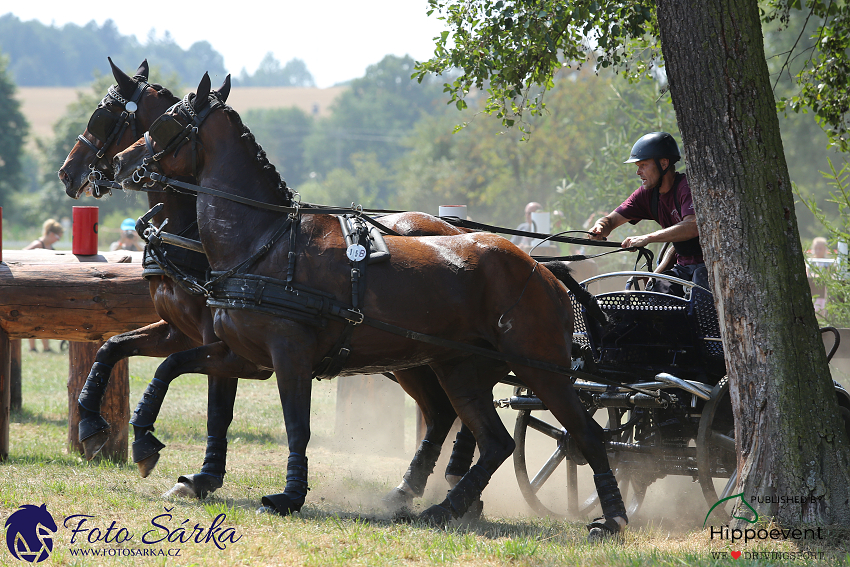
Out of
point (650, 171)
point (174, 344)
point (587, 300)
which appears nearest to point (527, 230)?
point (650, 171)

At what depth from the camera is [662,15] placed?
418cm

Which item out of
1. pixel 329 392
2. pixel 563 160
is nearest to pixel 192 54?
pixel 563 160

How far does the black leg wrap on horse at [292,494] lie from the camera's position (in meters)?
4.25

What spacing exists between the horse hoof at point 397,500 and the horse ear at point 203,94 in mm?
2788

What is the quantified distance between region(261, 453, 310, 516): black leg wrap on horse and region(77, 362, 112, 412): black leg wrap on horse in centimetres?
141

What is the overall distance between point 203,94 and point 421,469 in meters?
2.83

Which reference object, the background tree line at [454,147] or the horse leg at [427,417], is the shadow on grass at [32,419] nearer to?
the background tree line at [454,147]

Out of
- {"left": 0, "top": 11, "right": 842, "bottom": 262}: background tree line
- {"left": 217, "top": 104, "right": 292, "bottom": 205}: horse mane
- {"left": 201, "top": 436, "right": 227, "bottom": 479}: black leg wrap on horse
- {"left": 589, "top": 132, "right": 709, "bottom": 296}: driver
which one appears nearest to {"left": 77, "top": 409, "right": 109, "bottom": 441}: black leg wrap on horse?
{"left": 201, "top": 436, "right": 227, "bottom": 479}: black leg wrap on horse

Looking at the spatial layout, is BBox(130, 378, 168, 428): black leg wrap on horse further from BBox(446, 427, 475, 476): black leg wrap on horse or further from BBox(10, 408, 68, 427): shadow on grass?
BBox(10, 408, 68, 427): shadow on grass

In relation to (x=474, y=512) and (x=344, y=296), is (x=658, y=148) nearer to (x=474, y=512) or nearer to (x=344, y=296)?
(x=344, y=296)

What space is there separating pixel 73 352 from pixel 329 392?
4.54 metres

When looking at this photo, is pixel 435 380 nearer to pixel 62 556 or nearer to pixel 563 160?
pixel 62 556

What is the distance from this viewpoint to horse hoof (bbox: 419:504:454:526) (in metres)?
4.49

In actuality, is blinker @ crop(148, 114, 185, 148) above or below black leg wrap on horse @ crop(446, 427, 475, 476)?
above
